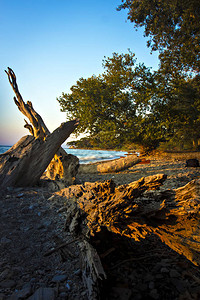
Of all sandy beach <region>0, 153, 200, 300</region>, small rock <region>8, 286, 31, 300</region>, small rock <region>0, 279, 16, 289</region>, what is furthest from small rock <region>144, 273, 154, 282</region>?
small rock <region>0, 279, 16, 289</region>

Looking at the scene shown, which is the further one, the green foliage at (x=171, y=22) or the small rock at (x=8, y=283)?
the green foliage at (x=171, y=22)

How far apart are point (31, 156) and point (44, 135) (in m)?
1.09

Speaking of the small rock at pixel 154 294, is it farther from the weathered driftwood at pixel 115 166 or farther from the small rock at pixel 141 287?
the weathered driftwood at pixel 115 166

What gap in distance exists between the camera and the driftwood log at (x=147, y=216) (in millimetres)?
2191

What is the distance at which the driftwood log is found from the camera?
86.3 inches

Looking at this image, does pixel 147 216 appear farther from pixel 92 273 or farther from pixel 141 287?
pixel 92 273

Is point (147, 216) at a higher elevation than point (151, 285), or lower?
higher

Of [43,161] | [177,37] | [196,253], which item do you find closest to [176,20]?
[177,37]

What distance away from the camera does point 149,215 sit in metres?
2.40

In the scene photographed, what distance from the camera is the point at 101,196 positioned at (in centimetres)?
282

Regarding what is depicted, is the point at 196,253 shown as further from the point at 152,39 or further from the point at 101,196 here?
the point at 152,39

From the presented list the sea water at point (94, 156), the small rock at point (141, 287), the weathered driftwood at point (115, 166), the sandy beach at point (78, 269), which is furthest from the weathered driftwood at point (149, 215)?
the sea water at point (94, 156)

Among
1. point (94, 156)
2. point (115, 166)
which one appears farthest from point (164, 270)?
point (94, 156)

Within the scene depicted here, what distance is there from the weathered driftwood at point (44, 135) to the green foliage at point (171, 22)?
883 centimetres
